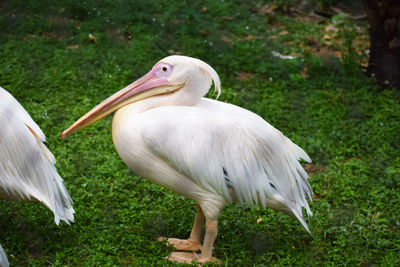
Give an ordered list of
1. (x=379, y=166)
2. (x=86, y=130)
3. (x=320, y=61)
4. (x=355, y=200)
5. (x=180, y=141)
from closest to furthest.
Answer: (x=180, y=141)
(x=355, y=200)
(x=379, y=166)
(x=86, y=130)
(x=320, y=61)

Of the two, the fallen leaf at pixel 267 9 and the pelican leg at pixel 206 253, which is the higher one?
the fallen leaf at pixel 267 9

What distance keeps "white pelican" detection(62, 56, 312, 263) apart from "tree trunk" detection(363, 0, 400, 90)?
282 cm

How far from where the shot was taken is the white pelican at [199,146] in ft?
11.5

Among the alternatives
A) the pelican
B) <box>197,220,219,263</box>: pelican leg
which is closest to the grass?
<box>197,220,219,263</box>: pelican leg

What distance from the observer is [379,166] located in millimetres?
5016

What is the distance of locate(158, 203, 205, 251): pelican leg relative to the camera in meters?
4.05

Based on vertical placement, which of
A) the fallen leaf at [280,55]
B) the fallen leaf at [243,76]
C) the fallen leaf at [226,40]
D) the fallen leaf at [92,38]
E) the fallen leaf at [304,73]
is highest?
the fallen leaf at [92,38]

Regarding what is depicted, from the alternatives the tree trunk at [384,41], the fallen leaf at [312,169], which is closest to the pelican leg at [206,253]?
the fallen leaf at [312,169]

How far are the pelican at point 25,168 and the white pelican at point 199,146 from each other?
34 centimetres

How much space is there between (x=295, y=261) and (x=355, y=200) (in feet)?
3.25

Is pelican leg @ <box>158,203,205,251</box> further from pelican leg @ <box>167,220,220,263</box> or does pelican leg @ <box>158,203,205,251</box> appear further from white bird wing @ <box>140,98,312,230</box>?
white bird wing @ <box>140,98,312,230</box>

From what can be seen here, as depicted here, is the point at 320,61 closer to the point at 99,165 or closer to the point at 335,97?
the point at 335,97

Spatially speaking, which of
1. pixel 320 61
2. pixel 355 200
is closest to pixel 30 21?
pixel 320 61

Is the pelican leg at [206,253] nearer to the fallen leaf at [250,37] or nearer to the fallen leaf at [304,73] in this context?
the fallen leaf at [304,73]
